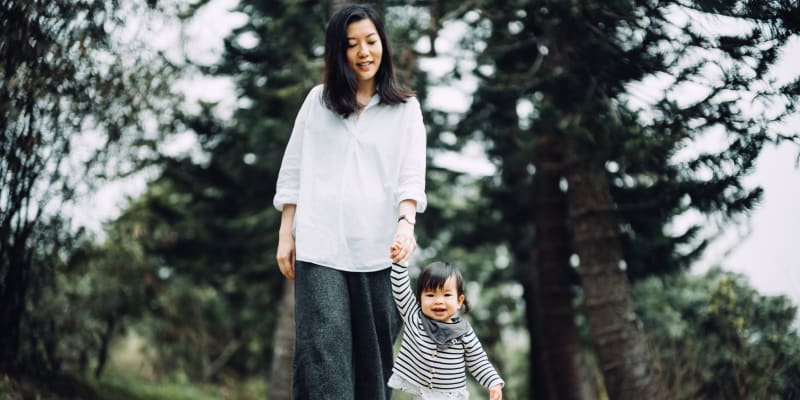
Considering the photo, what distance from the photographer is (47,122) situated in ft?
13.3

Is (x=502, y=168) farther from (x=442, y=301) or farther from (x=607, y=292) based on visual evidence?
(x=442, y=301)

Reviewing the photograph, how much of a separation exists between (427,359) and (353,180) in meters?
0.75

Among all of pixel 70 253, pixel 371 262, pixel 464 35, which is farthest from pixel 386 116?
pixel 464 35

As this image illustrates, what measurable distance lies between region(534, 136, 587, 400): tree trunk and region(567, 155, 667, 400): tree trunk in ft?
6.15

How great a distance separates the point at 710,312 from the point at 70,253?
16.6 feet

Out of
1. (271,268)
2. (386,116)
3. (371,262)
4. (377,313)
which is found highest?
(386,116)

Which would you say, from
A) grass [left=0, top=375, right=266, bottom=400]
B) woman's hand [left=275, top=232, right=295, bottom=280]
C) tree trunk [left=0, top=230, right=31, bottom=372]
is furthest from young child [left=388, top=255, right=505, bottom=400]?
tree trunk [left=0, top=230, right=31, bottom=372]

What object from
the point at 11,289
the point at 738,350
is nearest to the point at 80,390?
the point at 11,289

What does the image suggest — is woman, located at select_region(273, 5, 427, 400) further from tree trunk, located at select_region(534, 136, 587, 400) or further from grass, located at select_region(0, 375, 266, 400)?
tree trunk, located at select_region(534, 136, 587, 400)

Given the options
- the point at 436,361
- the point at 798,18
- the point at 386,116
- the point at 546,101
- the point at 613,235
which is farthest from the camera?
the point at 613,235

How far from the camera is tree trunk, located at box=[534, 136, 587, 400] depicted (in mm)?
6707

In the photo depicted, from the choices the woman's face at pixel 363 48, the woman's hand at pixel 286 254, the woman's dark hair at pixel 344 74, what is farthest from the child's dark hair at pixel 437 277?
the woman's face at pixel 363 48

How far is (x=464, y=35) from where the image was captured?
6.18 metres

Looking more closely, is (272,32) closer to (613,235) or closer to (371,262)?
(613,235)
